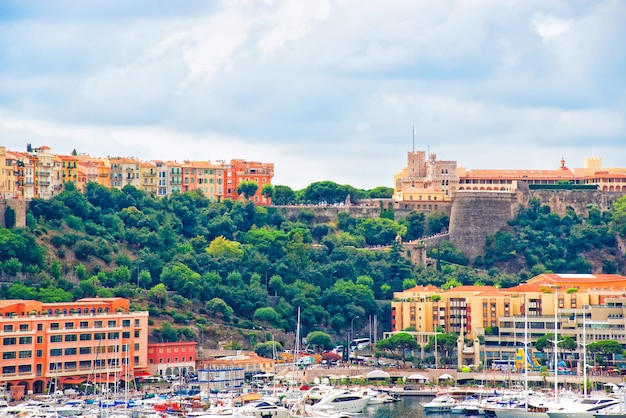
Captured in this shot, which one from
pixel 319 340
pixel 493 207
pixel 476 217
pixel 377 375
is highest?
pixel 493 207

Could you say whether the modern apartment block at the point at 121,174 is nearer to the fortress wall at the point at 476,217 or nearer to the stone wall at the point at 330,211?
the stone wall at the point at 330,211

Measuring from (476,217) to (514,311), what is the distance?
2199cm

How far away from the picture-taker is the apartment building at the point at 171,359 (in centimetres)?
8800

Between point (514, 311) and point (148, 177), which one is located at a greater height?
point (148, 177)

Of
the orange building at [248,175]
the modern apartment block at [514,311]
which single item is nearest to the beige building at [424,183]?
the orange building at [248,175]

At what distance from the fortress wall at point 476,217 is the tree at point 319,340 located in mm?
21397

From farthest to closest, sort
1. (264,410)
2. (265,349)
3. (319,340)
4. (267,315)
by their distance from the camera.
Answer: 1. (267,315)
2. (319,340)
3. (265,349)
4. (264,410)

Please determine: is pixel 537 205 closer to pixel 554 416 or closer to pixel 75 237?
pixel 75 237

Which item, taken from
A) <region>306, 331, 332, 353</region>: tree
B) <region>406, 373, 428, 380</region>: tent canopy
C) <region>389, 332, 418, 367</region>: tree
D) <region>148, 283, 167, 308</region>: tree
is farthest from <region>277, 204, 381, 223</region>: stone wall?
→ <region>406, 373, 428, 380</region>: tent canopy

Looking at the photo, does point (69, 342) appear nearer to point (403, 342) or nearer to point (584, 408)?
point (403, 342)

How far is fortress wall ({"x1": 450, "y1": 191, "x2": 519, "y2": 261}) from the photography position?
117m

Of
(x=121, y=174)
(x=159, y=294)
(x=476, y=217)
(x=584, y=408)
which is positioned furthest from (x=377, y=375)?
(x=121, y=174)

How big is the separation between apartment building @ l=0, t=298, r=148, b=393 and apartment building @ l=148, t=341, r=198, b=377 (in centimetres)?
105

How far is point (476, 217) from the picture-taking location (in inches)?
4626
